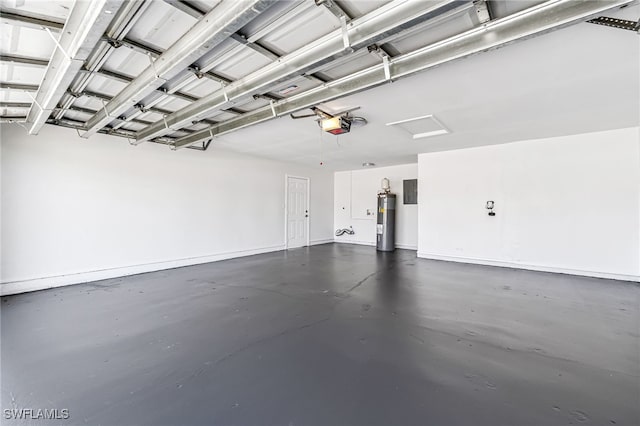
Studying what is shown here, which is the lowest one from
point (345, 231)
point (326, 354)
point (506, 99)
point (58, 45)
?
point (326, 354)

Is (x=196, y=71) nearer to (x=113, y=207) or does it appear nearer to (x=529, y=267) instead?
(x=113, y=207)

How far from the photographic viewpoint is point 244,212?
252 inches

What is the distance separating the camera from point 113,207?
4.41 m

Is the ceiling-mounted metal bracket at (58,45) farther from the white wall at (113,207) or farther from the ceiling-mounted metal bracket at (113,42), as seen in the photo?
the white wall at (113,207)

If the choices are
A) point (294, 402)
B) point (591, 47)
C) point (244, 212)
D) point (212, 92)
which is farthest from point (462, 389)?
point (244, 212)

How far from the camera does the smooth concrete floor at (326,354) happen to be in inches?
60.4

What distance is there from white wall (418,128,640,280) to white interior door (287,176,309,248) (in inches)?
133

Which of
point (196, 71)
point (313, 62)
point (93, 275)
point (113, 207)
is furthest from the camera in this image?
point (113, 207)

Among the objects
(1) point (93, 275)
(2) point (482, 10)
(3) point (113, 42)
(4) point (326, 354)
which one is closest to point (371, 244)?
(4) point (326, 354)

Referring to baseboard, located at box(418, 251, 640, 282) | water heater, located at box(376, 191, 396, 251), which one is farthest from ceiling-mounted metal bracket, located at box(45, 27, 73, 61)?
water heater, located at box(376, 191, 396, 251)

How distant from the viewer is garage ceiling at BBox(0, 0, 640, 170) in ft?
5.32

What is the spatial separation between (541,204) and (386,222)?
A: 339 centimetres

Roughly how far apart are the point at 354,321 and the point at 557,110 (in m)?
3.82

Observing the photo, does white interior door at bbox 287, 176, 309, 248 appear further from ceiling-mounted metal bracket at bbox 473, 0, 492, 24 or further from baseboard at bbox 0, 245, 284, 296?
ceiling-mounted metal bracket at bbox 473, 0, 492, 24
